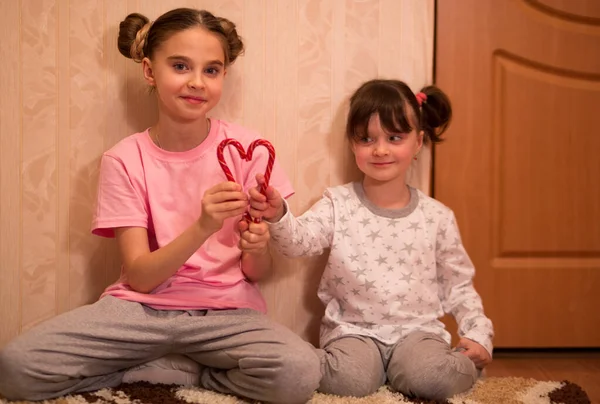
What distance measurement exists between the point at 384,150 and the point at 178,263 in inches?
23.2

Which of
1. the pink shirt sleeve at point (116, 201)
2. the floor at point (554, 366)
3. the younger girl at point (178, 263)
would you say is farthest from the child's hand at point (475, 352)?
the pink shirt sleeve at point (116, 201)

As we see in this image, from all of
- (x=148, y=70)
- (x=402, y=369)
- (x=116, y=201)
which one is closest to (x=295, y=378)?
(x=402, y=369)

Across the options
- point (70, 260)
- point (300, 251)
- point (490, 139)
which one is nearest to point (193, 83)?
point (300, 251)

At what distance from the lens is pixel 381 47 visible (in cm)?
182

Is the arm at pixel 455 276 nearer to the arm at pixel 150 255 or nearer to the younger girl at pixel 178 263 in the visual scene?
the younger girl at pixel 178 263

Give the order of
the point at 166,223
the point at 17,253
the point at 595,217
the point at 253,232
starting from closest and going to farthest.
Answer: the point at 253,232 → the point at 166,223 → the point at 17,253 → the point at 595,217

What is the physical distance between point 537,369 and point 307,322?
2.14 ft

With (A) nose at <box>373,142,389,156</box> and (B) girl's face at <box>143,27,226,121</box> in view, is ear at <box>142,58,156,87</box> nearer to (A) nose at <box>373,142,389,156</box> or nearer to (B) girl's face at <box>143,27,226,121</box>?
(B) girl's face at <box>143,27,226,121</box>

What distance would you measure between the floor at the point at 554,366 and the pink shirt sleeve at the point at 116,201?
1.02 metres

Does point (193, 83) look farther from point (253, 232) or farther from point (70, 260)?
point (70, 260)

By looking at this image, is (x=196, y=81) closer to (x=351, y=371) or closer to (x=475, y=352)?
(x=351, y=371)

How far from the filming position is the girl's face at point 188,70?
1540 mm

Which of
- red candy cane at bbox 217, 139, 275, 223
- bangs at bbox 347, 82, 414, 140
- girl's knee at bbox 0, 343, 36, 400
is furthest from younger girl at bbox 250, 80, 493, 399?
girl's knee at bbox 0, 343, 36, 400

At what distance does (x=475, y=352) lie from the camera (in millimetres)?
1583
